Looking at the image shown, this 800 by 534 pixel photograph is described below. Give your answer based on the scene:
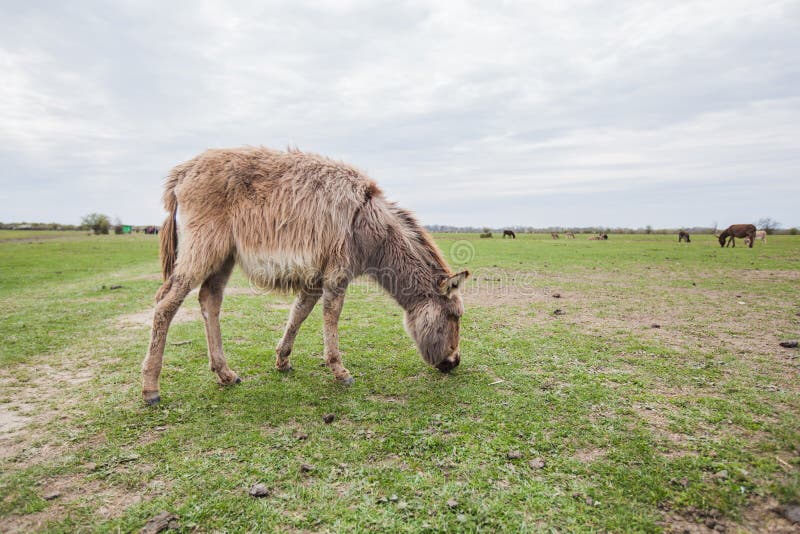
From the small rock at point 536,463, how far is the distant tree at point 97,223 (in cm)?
8450

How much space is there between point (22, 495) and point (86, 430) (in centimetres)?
107

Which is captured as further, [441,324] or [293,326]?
[293,326]

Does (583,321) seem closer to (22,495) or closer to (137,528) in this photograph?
(137,528)

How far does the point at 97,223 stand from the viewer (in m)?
70.4

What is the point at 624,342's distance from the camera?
6.84 metres

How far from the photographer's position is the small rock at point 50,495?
293 centimetres

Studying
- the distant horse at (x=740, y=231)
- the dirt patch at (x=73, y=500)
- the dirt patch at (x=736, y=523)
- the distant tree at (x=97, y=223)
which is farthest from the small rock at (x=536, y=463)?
the distant tree at (x=97, y=223)

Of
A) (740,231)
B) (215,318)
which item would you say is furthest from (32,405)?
(740,231)

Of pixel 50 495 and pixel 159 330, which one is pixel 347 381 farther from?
pixel 50 495

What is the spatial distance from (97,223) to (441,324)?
88244mm

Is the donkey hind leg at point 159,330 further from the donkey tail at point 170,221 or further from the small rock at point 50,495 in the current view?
the small rock at point 50,495

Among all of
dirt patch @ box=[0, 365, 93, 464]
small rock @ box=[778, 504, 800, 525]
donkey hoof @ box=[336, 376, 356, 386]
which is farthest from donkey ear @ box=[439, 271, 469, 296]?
dirt patch @ box=[0, 365, 93, 464]

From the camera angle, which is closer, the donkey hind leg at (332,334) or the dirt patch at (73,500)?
the dirt patch at (73,500)

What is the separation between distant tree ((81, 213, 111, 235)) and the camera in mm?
68125
